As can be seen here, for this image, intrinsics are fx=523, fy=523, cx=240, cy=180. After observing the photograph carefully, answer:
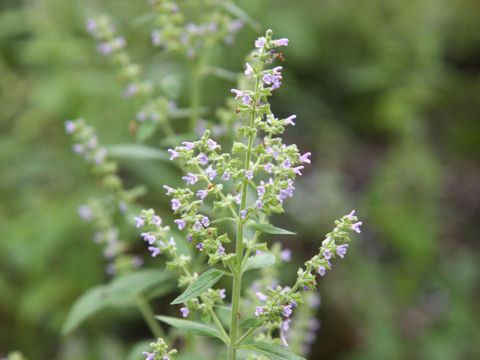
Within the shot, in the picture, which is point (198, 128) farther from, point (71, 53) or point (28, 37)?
point (28, 37)

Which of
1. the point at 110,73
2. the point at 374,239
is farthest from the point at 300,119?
the point at 110,73

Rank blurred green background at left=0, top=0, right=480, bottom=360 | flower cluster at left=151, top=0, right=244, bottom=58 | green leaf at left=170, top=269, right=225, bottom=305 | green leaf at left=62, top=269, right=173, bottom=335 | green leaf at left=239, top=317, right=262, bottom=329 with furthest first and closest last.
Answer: blurred green background at left=0, top=0, right=480, bottom=360 < flower cluster at left=151, top=0, right=244, bottom=58 < green leaf at left=62, top=269, right=173, bottom=335 < green leaf at left=239, top=317, right=262, bottom=329 < green leaf at left=170, top=269, right=225, bottom=305

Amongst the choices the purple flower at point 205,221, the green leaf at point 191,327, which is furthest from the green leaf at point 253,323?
the purple flower at point 205,221

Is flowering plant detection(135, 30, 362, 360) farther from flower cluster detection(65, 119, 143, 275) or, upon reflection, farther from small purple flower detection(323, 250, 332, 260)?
flower cluster detection(65, 119, 143, 275)

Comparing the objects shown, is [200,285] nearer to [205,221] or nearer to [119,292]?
[205,221]

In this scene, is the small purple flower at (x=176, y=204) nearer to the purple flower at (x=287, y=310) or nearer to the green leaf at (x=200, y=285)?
the green leaf at (x=200, y=285)

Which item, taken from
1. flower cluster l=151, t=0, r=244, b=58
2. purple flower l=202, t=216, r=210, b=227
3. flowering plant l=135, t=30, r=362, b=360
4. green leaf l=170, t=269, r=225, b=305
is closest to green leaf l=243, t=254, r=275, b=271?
flowering plant l=135, t=30, r=362, b=360

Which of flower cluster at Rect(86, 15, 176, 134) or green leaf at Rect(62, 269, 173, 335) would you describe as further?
flower cluster at Rect(86, 15, 176, 134)
